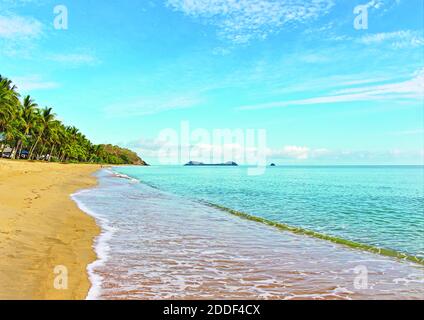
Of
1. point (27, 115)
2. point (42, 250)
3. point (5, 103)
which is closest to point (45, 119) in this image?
point (27, 115)

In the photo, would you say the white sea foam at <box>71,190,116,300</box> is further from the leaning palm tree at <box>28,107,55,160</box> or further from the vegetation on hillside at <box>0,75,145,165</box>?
the leaning palm tree at <box>28,107,55,160</box>

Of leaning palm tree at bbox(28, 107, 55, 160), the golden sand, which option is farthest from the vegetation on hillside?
the golden sand

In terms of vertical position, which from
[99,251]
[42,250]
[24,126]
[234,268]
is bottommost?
[234,268]

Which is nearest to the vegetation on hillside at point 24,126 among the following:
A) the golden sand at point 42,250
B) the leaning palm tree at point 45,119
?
the leaning palm tree at point 45,119

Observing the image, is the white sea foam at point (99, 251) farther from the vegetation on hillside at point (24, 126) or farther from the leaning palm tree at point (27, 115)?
the leaning palm tree at point (27, 115)

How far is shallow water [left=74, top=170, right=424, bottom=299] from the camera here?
7.71 m

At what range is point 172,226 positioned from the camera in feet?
53.6

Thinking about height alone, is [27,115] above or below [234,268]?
above

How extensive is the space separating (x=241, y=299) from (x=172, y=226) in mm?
9466

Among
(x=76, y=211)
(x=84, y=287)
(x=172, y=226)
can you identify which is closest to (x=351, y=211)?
(x=172, y=226)

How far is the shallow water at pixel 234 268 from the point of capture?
771 centimetres

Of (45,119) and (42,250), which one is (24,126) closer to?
(45,119)

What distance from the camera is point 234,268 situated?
9625 millimetres
